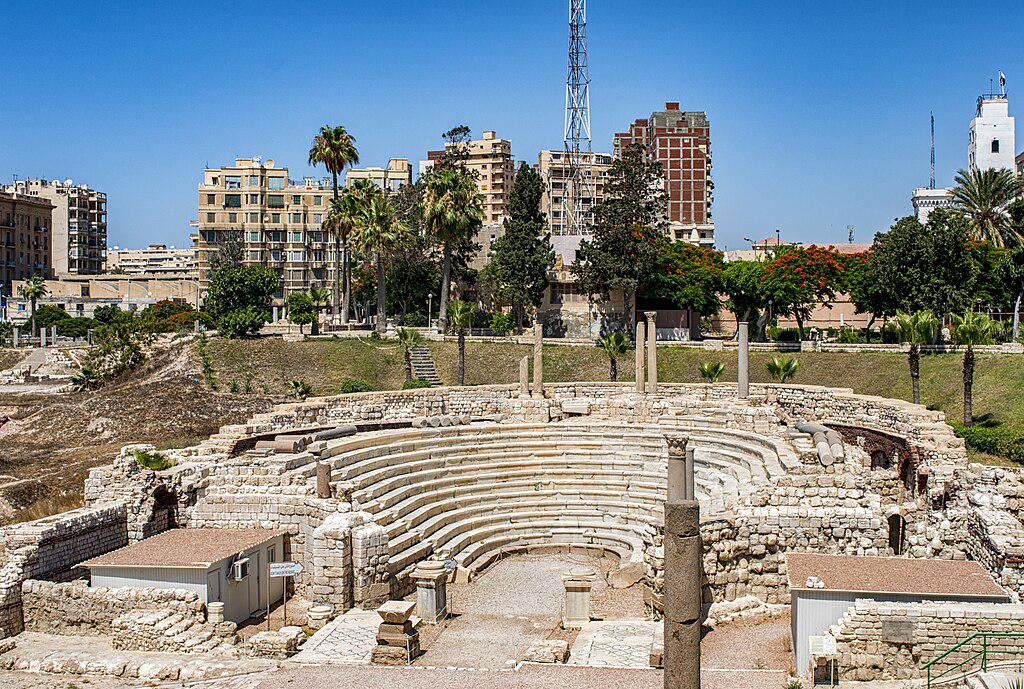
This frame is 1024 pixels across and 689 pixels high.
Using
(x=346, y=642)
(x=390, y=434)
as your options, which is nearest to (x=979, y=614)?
(x=346, y=642)

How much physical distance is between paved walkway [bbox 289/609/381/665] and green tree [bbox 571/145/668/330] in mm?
45859

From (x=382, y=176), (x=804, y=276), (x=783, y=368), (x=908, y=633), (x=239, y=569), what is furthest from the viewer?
(x=382, y=176)

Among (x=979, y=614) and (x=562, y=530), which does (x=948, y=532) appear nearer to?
(x=979, y=614)

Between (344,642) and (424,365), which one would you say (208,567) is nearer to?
(344,642)

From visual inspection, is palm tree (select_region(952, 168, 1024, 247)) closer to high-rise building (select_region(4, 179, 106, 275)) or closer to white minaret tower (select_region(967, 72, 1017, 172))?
white minaret tower (select_region(967, 72, 1017, 172))

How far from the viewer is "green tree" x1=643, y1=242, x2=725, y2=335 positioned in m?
68.9

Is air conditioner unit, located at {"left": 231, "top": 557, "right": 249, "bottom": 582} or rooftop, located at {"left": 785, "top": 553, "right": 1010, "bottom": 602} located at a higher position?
rooftop, located at {"left": 785, "top": 553, "right": 1010, "bottom": 602}

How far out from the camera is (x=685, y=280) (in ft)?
227

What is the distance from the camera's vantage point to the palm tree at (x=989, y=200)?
2306 inches

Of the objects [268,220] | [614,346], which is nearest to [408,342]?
[614,346]

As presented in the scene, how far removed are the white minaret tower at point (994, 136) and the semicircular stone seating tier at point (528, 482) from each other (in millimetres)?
88927

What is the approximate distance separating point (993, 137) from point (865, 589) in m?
106

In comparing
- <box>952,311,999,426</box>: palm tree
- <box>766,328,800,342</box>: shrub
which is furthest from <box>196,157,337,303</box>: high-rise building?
<box>952,311,999,426</box>: palm tree

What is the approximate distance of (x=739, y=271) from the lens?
2687 inches
